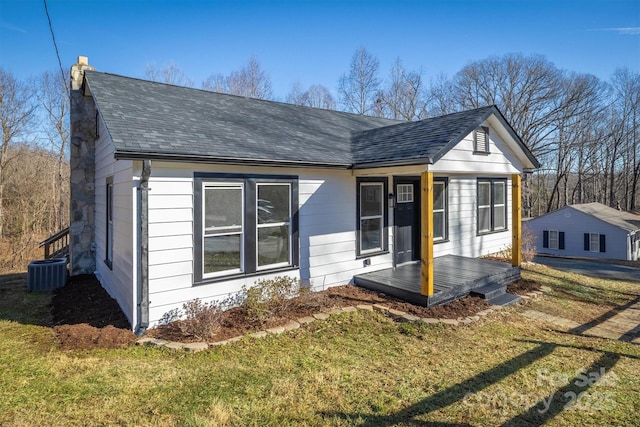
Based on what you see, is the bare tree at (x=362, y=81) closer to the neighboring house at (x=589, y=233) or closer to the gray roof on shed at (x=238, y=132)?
the neighboring house at (x=589, y=233)

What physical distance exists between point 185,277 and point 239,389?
2285 mm

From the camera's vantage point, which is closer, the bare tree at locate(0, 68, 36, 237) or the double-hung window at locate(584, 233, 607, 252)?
the bare tree at locate(0, 68, 36, 237)

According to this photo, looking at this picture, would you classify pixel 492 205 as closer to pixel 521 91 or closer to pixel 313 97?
pixel 313 97

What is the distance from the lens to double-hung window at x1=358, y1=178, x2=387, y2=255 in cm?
767

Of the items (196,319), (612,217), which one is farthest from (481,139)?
(612,217)

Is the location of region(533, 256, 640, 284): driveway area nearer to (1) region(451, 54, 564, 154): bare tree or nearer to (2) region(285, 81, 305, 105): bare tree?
(1) region(451, 54, 564, 154): bare tree

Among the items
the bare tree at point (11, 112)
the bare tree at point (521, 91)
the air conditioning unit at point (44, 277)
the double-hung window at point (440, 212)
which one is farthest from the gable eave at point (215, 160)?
the bare tree at point (521, 91)

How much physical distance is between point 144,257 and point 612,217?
3144 centimetres

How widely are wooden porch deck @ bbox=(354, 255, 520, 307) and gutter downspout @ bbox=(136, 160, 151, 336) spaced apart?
417 centimetres

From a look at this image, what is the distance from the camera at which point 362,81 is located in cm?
2594

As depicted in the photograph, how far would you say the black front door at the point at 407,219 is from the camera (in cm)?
839

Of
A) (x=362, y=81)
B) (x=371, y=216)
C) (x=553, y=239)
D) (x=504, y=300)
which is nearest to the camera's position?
(x=504, y=300)

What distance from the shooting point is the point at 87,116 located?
8562 mm

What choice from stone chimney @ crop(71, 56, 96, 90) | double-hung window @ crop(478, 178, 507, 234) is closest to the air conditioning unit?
stone chimney @ crop(71, 56, 96, 90)
